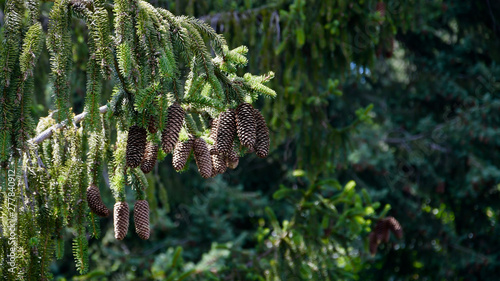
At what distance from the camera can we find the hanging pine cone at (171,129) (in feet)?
5.75

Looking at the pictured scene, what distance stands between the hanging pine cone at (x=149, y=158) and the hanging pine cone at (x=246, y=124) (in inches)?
11.7

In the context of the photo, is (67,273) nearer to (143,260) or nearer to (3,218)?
(143,260)

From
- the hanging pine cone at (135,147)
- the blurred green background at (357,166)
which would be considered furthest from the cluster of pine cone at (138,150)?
the blurred green background at (357,166)

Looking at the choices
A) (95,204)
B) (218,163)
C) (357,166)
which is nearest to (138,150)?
(218,163)

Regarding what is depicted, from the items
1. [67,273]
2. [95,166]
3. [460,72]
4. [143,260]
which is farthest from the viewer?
[460,72]

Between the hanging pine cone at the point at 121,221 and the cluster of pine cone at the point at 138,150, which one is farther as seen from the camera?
the hanging pine cone at the point at 121,221

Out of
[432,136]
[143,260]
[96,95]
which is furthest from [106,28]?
[432,136]

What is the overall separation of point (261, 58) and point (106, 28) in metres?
3.16

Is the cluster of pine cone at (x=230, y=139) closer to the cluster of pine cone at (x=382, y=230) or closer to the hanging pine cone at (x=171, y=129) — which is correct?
the hanging pine cone at (x=171, y=129)

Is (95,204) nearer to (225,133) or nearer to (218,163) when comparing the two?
(218,163)

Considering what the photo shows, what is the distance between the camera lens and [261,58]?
5.07 metres

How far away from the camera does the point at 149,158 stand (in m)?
1.85

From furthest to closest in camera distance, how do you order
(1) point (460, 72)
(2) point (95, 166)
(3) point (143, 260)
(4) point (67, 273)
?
(1) point (460, 72)
(4) point (67, 273)
(3) point (143, 260)
(2) point (95, 166)

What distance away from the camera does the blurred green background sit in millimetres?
5227
